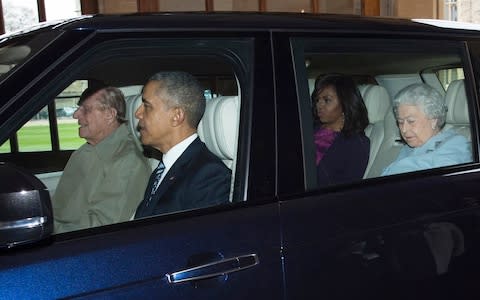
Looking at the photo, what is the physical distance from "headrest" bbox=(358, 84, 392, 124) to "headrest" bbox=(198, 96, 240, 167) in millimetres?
1081

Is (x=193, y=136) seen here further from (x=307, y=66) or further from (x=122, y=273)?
(x=122, y=273)

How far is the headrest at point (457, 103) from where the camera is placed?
2.65 m

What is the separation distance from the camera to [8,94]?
61.4 inches

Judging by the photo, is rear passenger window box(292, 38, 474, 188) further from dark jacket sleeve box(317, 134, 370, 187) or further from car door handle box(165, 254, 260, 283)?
car door handle box(165, 254, 260, 283)

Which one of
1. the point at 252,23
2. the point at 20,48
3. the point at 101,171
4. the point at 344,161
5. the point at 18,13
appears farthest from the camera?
the point at 18,13

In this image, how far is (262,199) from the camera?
1.92 m

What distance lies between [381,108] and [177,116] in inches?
56.8

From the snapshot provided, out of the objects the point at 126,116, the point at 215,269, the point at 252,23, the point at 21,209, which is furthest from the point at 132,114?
the point at 21,209

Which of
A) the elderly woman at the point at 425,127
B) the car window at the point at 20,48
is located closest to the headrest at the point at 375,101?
the elderly woman at the point at 425,127

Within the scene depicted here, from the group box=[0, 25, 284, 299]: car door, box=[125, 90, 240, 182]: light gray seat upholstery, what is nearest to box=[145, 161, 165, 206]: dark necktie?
box=[125, 90, 240, 182]: light gray seat upholstery

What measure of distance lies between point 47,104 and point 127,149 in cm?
80

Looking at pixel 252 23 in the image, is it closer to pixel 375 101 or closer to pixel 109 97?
pixel 109 97

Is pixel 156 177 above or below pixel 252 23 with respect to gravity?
below

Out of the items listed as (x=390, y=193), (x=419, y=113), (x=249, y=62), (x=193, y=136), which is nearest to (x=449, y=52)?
(x=419, y=113)
